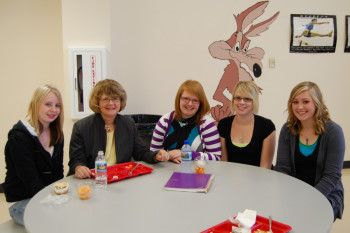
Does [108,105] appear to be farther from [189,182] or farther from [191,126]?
[189,182]

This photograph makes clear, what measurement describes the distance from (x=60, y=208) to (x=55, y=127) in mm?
857

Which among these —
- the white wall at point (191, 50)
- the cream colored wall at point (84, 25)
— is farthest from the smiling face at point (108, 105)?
the white wall at point (191, 50)

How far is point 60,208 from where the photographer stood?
1.31 metres

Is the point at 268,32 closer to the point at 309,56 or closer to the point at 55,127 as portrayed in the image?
the point at 309,56

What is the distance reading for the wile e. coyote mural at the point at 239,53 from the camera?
3.78 meters

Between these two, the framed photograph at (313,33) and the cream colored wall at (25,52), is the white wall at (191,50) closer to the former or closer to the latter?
the framed photograph at (313,33)

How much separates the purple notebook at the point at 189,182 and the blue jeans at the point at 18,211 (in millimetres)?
840

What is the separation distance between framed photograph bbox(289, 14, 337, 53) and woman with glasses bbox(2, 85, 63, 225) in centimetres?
328

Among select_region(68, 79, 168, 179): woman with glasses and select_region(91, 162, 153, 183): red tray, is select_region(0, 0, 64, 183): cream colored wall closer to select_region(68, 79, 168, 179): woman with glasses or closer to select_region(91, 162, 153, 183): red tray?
select_region(68, 79, 168, 179): woman with glasses

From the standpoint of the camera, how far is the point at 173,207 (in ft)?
4.33

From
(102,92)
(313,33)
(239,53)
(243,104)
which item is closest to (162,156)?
(102,92)

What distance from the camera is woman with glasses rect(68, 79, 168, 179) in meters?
2.04

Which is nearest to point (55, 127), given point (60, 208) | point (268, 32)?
point (60, 208)

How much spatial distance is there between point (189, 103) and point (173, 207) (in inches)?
44.0
